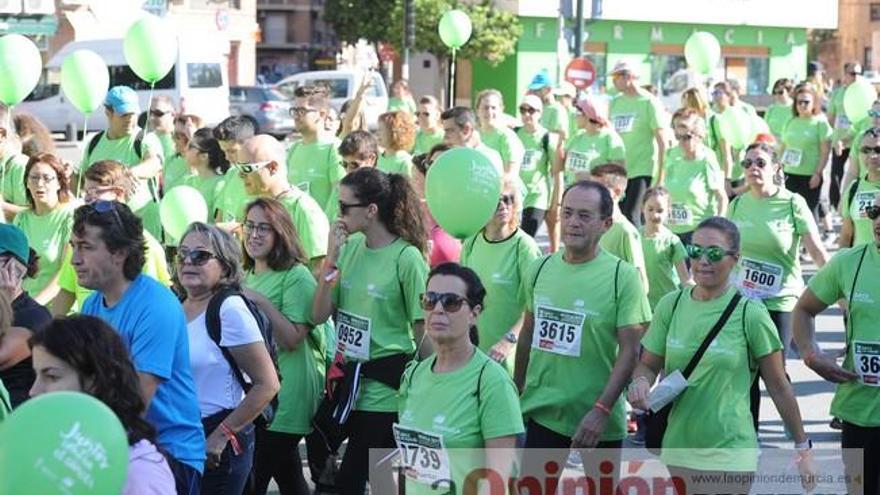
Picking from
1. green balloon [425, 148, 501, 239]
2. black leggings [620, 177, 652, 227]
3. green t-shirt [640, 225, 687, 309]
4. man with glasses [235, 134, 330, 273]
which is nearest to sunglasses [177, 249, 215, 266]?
green balloon [425, 148, 501, 239]

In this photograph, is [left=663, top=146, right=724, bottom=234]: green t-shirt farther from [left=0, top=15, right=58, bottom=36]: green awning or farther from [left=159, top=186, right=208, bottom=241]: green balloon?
[left=0, top=15, right=58, bottom=36]: green awning

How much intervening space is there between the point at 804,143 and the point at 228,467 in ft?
36.4

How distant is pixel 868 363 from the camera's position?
20.5 ft

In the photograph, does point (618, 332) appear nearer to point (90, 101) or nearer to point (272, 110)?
point (90, 101)

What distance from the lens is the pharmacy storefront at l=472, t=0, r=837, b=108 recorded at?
50.2 m

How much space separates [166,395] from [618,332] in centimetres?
Result: 205

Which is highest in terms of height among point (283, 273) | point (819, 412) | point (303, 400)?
point (283, 273)

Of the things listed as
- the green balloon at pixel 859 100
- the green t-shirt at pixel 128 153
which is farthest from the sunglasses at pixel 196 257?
the green balloon at pixel 859 100

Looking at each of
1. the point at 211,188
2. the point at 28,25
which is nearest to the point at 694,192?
the point at 211,188

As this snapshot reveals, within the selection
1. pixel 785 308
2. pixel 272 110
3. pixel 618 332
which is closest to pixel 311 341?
pixel 618 332

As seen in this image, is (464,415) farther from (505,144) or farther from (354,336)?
(505,144)

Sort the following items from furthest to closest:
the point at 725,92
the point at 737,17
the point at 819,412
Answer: the point at 737,17, the point at 725,92, the point at 819,412

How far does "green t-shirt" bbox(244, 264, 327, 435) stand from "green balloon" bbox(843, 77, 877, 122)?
1102 centimetres

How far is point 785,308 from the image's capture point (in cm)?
890
